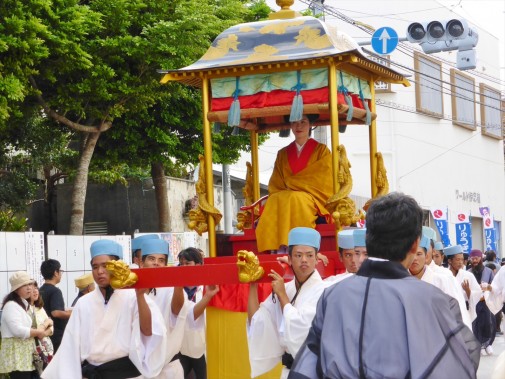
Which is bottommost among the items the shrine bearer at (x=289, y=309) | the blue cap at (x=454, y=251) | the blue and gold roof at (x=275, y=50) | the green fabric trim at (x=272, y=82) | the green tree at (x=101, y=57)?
the shrine bearer at (x=289, y=309)

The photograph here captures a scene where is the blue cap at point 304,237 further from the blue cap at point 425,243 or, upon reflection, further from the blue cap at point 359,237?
the blue cap at point 425,243

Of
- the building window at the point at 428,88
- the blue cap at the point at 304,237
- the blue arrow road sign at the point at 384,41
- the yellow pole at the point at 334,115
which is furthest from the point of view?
the building window at the point at 428,88

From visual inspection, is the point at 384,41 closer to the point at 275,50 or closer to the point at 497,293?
the point at 497,293

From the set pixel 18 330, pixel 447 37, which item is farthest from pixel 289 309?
pixel 447 37

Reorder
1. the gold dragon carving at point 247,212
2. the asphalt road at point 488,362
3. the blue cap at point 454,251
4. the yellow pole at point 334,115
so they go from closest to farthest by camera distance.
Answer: the yellow pole at point 334,115 → the gold dragon carving at point 247,212 → the asphalt road at point 488,362 → the blue cap at point 454,251

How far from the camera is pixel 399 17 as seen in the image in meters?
33.4

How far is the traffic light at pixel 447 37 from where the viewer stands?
16.9 m

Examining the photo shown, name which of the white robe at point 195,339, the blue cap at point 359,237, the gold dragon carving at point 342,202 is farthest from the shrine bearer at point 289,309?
the gold dragon carving at point 342,202

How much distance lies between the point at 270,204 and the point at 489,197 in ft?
108

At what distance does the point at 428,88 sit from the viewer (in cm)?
3494

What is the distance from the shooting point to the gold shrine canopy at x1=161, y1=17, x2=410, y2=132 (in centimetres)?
835

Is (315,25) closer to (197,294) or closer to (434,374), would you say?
(197,294)

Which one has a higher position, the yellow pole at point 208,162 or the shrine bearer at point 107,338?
the yellow pole at point 208,162

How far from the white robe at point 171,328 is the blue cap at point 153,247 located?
0.45 metres
